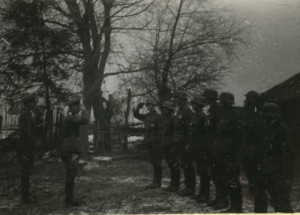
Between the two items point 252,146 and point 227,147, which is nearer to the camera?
point 252,146

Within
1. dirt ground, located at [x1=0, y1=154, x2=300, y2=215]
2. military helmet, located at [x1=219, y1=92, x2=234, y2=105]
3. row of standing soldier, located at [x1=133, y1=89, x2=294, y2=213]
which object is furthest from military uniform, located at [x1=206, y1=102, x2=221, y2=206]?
dirt ground, located at [x1=0, y1=154, x2=300, y2=215]

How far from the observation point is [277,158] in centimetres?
504

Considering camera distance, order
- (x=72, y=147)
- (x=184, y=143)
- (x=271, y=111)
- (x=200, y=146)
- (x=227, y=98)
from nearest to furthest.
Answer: (x=271, y=111), (x=227, y=98), (x=72, y=147), (x=200, y=146), (x=184, y=143)

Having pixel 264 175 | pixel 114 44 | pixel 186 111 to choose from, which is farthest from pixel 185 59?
pixel 264 175

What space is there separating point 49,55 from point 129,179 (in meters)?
5.10

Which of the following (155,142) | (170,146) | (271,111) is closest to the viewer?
(271,111)

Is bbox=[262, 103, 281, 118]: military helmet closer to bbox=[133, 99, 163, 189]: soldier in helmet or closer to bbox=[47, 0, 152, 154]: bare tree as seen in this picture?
bbox=[133, 99, 163, 189]: soldier in helmet

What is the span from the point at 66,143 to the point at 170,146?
225 centimetres

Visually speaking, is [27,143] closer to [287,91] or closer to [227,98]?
[227,98]

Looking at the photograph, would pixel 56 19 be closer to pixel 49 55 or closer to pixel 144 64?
pixel 49 55

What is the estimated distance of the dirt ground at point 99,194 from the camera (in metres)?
6.14

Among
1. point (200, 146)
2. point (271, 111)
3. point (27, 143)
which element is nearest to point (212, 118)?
point (200, 146)

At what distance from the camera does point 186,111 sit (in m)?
7.38

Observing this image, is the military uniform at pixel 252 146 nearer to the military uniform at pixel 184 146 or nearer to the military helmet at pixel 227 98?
the military helmet at pixel 227 98
